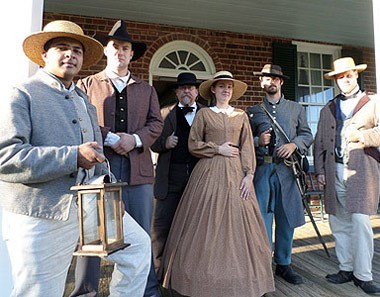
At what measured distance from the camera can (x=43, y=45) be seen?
1.63 m

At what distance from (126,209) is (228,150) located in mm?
851

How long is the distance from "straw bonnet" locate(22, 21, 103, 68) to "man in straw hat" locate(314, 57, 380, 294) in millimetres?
2101

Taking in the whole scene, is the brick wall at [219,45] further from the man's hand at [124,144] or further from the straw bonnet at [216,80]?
the man's hand at [124,144]

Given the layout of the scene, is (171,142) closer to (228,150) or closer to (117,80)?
(228,150)

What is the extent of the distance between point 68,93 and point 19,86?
0.22m

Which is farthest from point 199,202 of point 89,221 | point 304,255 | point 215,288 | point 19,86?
point 304,255

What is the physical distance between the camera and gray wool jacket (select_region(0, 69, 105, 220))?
134 centimetres

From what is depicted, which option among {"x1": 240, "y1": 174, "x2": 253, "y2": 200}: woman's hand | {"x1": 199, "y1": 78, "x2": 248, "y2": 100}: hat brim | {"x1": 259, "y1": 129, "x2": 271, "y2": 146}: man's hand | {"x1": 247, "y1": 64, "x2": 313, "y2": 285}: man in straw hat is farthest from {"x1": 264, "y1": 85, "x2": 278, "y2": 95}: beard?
{"x1": 240, "y1": 174, "x2": 253, "y2": 200}: woman's hand

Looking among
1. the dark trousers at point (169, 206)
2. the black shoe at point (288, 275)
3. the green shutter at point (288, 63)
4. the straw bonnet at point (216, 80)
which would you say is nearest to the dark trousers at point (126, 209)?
the dark trousers at point (169, 206)

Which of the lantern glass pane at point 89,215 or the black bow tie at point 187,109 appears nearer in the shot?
the lantern glass pane at point 89,215

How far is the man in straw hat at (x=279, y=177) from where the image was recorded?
2.86 metres

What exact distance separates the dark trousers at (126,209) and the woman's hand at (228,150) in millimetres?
602

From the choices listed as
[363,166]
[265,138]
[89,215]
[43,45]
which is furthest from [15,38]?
[363,166]

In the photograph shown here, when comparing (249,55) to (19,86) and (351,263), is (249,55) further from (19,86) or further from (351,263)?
(19,86)
